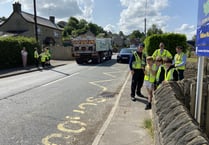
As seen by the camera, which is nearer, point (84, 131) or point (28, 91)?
point (84, 131)

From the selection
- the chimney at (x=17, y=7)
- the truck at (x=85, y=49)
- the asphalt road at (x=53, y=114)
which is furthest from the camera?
the chimney at (x=17, y=7)

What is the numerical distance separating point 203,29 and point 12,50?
2261 centimetres

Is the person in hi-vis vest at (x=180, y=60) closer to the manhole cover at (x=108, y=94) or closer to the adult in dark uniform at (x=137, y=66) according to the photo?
the adult in dark uniform at (x=137, y=66)

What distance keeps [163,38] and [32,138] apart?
12.2m

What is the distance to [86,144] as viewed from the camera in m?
5.76

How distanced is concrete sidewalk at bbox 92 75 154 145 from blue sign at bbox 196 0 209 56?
243 centimetres

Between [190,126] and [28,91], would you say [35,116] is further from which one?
[190,126]

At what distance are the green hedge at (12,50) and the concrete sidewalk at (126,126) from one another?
52.9 feet

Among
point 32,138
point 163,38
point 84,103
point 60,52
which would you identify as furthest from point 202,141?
point 60,52

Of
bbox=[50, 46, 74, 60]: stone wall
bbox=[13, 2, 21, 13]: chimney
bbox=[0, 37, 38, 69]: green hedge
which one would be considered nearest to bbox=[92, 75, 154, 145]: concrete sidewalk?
bbox=[0, 37, 38, 69]: green hedge

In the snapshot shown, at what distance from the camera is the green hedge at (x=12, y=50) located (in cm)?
2316

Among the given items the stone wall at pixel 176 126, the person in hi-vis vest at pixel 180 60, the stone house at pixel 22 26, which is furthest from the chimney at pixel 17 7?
the stone wall at pixel 176 126

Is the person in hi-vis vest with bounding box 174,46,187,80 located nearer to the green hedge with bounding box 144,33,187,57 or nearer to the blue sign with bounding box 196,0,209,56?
the blue sign with bounding box 196,0,209,56

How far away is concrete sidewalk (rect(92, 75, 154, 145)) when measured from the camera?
5730mm
